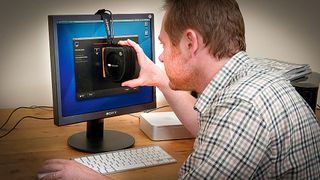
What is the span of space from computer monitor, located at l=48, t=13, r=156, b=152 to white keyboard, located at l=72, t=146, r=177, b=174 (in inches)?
2.8

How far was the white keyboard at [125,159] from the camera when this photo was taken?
1.35 metres

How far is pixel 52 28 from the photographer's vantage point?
1389 millimetres

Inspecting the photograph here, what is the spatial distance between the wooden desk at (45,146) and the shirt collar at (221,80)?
0.30 metres

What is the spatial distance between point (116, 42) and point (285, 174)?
0.78 metres

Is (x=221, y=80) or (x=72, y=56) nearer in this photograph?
(x=221, y=80)

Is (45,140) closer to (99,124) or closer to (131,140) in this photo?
(99,124)

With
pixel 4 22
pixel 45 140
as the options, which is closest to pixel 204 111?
pixel 45 140

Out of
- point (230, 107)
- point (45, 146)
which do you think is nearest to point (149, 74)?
point (45, 146)

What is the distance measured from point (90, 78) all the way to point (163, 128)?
334 mm

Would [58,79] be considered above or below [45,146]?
above

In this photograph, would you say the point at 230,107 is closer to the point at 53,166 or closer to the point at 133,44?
the point at 53,166

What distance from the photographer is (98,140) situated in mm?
1582

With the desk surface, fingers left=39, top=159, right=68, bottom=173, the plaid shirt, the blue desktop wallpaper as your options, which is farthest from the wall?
the plaid shirt

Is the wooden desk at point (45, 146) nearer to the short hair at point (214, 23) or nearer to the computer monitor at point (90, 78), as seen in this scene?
the computer monitor at point (90, 78)
